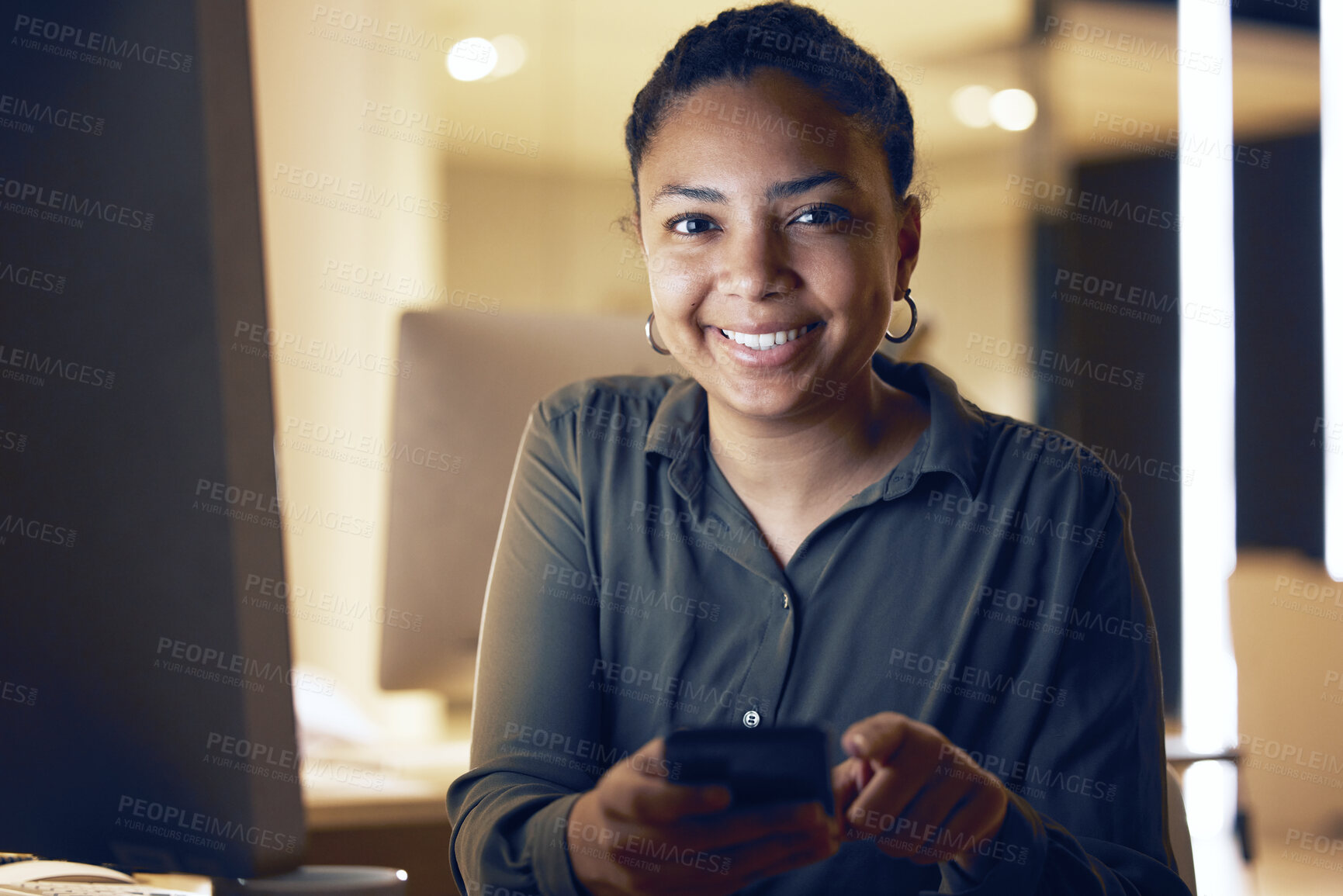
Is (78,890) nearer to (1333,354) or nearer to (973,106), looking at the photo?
(1333,354)

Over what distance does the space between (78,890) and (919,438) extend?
966 mm

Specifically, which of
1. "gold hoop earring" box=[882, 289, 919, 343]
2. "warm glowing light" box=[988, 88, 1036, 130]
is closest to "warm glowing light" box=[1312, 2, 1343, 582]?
"warm glowing light" box=[988, 88, 1036, 130]

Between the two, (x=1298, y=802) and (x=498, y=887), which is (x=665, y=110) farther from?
(x=1298, y=802)

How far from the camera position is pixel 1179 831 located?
1096mm

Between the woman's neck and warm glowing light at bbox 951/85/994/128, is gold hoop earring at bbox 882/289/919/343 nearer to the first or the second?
the woman's neck

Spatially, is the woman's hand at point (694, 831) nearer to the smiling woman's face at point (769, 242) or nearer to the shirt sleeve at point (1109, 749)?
the shirt sleeve at point (1109, 749)

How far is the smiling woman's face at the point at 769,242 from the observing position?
3.67ft

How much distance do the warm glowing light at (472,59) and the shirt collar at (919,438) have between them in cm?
308

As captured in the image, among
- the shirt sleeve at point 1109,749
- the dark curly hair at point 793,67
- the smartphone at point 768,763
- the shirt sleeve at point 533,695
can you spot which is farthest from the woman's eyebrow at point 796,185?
the smartphone at point 768,763

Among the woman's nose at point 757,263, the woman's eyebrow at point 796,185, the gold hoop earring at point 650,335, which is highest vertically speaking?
the woman's eyebrow at point 796,185

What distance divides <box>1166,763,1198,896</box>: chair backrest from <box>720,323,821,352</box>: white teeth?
2.06 feet

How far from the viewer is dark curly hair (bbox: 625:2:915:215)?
1.17 meters

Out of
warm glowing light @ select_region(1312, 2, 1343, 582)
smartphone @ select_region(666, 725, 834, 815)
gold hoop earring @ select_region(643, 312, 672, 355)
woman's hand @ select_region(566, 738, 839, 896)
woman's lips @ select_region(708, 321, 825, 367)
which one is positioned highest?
warm glowing light @ select_region(1312, 2, 1343, 582)

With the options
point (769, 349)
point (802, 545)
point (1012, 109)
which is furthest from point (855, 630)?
point (1012, 109)
